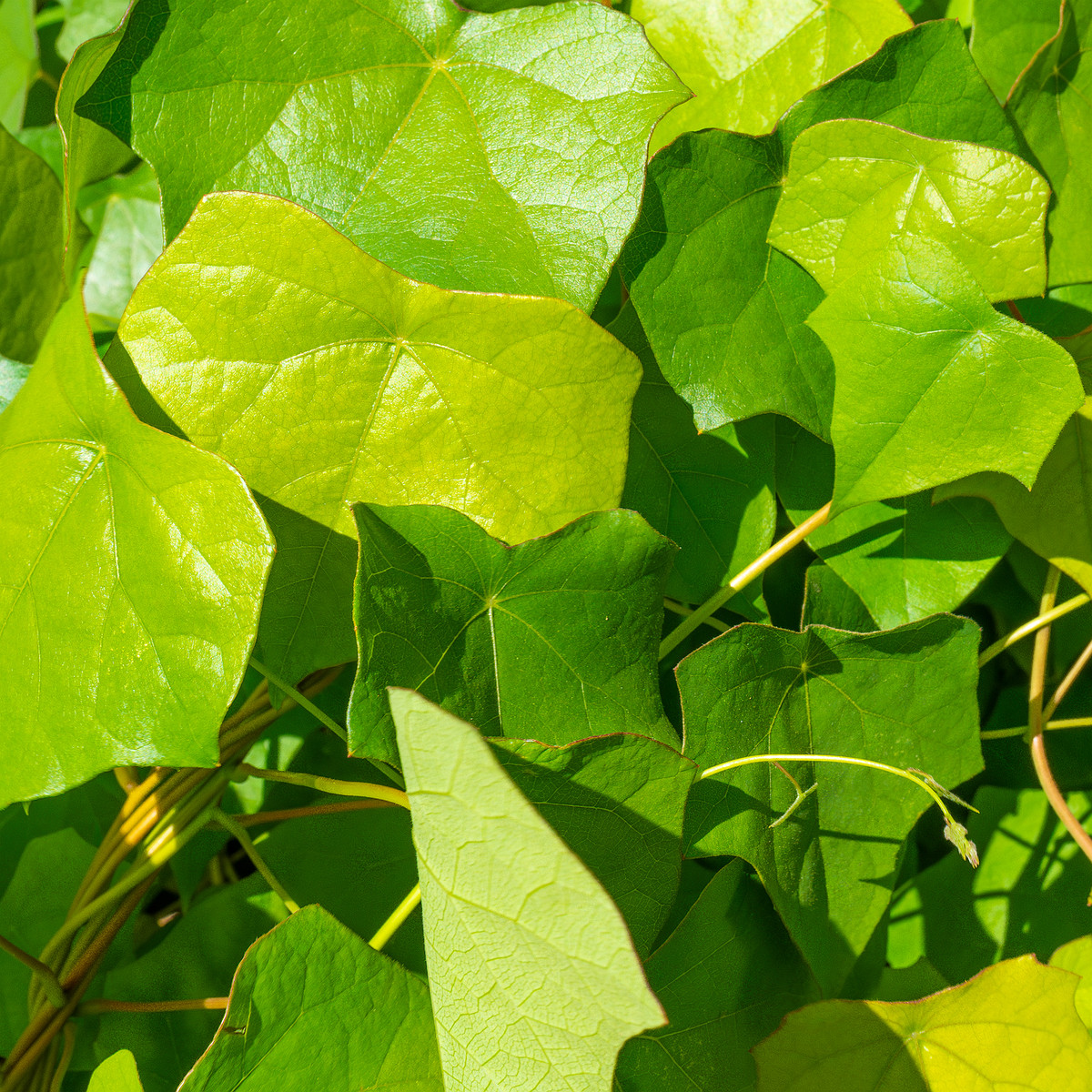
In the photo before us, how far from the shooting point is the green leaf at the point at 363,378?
0.47 m

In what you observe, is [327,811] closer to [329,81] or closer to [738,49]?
[329,81]

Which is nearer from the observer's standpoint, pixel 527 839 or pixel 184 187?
pixel 527 839

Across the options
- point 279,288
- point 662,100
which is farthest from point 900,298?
point 279,288

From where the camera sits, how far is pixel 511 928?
36 centimetres

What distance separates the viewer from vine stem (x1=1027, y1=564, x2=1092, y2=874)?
2.01 ft

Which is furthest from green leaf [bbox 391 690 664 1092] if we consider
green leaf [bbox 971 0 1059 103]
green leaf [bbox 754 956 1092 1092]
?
green leaf [bbox 971 0 1059 103]

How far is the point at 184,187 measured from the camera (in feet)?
1.73

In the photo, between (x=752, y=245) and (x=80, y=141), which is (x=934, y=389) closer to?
(x=752, y=245)

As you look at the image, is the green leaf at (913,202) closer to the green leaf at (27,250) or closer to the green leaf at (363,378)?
the green leaf at (363,378)

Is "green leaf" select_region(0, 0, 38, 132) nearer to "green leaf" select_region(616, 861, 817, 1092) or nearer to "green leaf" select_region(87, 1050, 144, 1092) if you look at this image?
"green leaf" select_region(87, 1050, 144, 1092)

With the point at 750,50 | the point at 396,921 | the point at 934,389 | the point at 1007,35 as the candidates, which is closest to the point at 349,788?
the point at 396,921

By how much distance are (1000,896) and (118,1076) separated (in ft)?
1.95

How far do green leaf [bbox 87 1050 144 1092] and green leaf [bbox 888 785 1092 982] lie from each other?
0.53 meters

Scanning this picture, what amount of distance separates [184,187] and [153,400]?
14 cm
